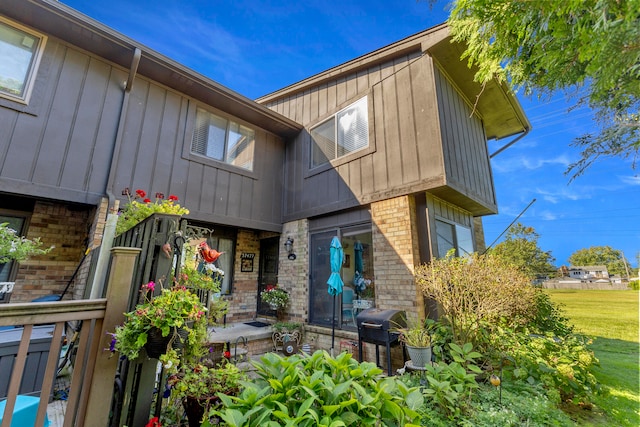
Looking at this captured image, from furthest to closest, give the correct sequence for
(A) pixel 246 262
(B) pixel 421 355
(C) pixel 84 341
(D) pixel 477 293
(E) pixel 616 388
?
(A) pixel 246 262
(E) pixel 616 388
(D) pixel 477 293
(B) pixel 421 355
(C) pixel 84 341

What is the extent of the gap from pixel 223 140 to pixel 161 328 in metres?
5.23

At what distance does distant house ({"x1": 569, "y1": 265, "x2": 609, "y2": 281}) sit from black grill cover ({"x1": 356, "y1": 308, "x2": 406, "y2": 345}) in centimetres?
3888

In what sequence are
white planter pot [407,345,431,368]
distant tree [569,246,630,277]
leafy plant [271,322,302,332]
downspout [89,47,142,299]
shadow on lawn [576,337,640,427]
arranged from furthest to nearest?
distant tree [569,246,630,277] → leafy plant [271,322,302,332] → downspout [89,47,142,299] → white planter pot [407,345,431,368] → shadow on lawn [576,337,640,427]

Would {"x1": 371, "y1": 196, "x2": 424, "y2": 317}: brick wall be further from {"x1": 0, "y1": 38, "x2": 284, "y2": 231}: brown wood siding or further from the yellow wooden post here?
the yellow wooden post

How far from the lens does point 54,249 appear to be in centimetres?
475

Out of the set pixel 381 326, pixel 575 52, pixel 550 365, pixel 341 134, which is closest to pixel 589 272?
pixel 550 365

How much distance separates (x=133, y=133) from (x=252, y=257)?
389cm

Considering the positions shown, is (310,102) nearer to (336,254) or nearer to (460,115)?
(460,115)

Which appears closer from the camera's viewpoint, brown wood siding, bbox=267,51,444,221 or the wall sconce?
brown wood siding, bbox=267,51,444,221

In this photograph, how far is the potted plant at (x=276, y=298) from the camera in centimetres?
611

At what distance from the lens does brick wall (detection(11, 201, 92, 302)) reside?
4.46m

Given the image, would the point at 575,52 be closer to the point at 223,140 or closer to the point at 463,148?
the point at 463,148

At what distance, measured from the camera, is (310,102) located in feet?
23.7

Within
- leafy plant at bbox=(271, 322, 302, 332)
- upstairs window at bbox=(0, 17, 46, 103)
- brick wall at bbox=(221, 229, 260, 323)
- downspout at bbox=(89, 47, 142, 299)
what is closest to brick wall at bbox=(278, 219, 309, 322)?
leafy plant at bbox=(271, 322, 302, 332)
